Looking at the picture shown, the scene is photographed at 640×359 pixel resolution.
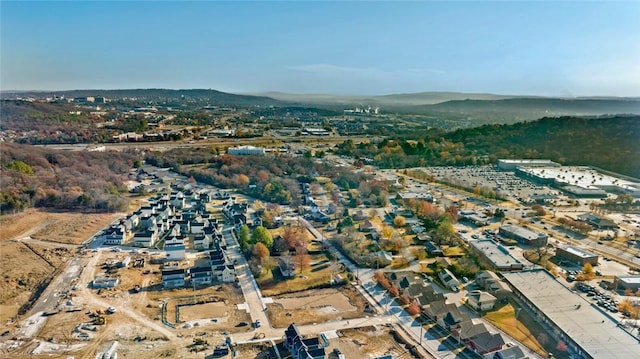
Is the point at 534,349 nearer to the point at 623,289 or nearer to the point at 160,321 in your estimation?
the point at 623,289

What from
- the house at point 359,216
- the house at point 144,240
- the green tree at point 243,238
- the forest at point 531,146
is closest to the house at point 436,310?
the green tree at point 243,238

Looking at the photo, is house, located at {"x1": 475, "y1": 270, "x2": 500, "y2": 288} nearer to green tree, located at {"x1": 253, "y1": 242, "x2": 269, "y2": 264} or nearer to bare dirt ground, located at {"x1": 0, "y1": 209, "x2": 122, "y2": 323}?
green tree, located at {"x1": 253, "y1": 242, "x2": 269, "y2": 264}

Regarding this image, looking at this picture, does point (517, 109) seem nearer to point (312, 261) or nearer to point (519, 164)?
point (519, 164)

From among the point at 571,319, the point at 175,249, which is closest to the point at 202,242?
the point at 175,249

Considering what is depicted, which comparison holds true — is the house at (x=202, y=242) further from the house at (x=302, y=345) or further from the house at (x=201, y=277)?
the house at (x=302, y=345)

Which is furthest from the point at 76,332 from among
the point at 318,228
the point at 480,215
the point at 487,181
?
the point at 487,181
